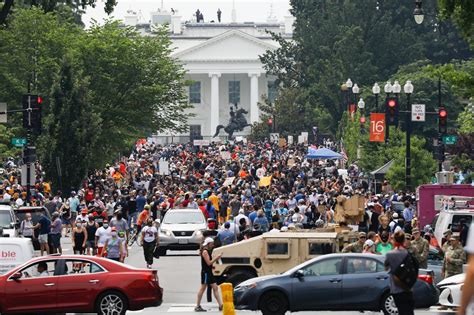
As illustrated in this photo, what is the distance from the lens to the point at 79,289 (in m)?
24.8

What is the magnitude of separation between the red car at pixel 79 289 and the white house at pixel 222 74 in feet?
449

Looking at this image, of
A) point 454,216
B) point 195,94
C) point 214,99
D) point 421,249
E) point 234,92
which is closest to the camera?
point 421,249

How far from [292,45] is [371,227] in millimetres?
74280

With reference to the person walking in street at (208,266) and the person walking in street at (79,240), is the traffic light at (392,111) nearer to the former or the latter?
the person walking in street at (79,240)

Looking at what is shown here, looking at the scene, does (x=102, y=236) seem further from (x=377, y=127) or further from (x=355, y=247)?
(x=377, y=127)

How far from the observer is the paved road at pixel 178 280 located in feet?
89.0

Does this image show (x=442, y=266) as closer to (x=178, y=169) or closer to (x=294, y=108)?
(x=178, y=169)

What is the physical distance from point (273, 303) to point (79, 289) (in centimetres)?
327

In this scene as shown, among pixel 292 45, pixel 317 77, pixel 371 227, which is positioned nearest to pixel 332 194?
pixel 371 227

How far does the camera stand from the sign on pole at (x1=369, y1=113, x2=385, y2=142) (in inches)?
2270

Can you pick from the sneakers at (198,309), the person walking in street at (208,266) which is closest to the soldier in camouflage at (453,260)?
the person walking in street at (208,266)

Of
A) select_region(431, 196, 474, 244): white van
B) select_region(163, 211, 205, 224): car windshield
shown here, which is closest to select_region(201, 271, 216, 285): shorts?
select_region(431, 196, 474, 244): white van

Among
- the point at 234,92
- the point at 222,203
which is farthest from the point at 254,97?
the point at 222,203

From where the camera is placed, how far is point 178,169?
77.3 m
